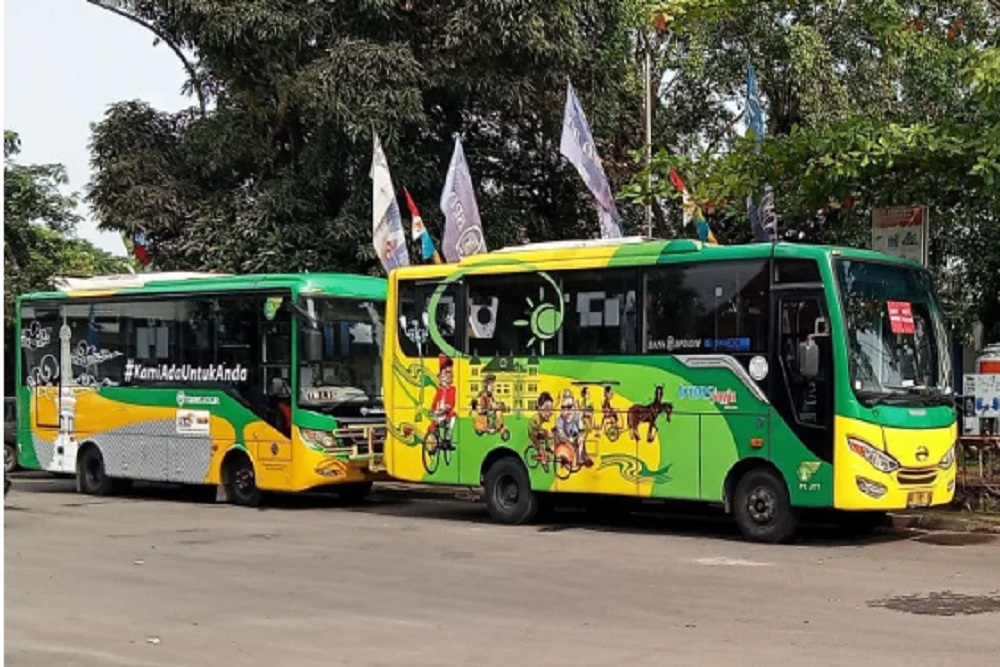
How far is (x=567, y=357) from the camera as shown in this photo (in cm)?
1566

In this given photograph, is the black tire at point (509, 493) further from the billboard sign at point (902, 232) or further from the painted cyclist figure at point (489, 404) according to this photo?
the billboard sign at point (902, 232)

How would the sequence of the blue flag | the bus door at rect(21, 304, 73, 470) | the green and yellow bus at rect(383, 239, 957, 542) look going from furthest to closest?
the bus door at rect(21, 304, 73, 470) → the blue flag → the green and yellow bus at rect(383, 239, 957, 542)

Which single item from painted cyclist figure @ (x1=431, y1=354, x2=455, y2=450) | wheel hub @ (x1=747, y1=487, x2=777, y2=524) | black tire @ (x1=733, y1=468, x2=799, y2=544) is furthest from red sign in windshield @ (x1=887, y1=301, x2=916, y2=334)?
painted cyclist figure @ (x1=431, y1=354, x2=455, y2=450)

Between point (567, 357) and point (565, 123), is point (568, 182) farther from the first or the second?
point (567, 357)

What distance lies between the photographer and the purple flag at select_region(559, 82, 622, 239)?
66.3 ft

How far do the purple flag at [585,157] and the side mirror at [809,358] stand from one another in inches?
274

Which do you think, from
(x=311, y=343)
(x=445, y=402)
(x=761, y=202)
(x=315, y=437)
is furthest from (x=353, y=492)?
(x=761, y=202)

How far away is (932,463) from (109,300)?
12576mm

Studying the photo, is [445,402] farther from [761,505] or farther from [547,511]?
[761,505]

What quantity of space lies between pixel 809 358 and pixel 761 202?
15.5 feet

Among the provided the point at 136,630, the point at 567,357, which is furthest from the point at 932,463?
the point at 136,630

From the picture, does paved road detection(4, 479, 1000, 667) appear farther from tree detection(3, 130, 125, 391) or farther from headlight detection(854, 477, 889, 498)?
tree detection(3, 130, 125, 391)

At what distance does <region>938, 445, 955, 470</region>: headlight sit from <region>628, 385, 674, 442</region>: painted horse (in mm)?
2819

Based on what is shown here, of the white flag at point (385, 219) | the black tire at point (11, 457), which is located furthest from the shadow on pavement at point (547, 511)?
the white flag at point (385, 219)
